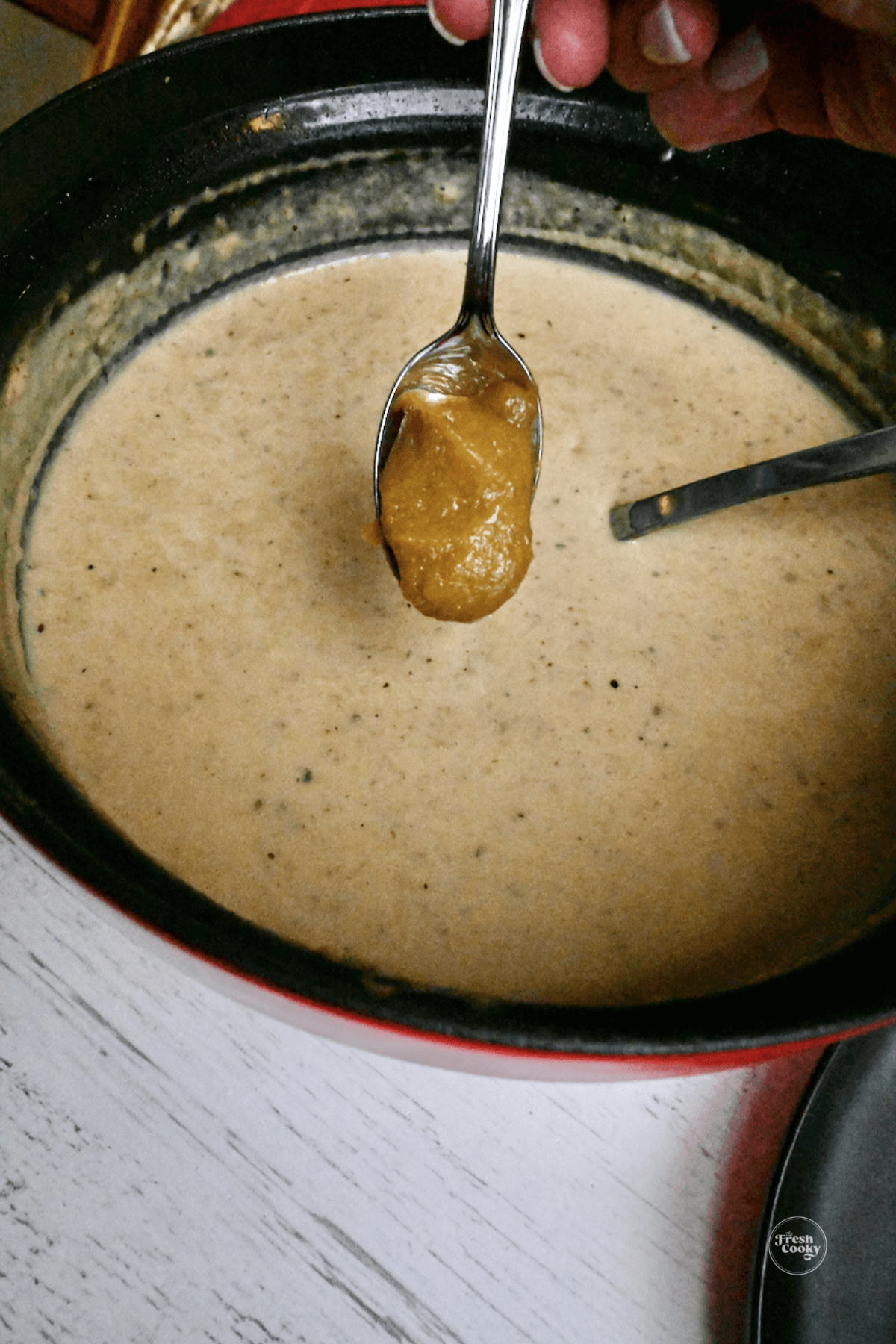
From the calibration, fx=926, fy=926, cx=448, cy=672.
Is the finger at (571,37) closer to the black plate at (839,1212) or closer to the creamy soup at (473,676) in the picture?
the creamy soup at (473,676)

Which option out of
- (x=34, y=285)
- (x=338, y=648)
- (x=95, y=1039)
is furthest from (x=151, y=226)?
(x=95, y=1039)

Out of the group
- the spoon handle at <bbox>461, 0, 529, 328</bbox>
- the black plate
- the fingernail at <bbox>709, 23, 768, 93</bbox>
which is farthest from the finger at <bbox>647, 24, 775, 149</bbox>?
the black plate

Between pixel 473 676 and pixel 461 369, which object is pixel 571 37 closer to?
pixel 461 369

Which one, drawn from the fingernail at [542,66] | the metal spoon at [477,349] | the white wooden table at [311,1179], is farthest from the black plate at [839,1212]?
the fingernail at [542,66]

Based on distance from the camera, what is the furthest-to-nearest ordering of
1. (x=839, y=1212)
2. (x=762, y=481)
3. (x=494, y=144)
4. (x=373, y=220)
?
(x=373, y=220)
(x=762, y=481)
(x=494, y=144)
(x=839, y=1212)

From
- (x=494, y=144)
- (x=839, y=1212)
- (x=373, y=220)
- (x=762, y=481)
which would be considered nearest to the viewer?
(x=839, y=1212)

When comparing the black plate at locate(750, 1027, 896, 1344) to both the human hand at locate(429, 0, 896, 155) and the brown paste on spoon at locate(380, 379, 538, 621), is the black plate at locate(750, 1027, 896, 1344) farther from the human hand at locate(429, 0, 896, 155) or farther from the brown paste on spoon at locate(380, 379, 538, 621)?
the human hand at locate(429, 0, 896, 155)

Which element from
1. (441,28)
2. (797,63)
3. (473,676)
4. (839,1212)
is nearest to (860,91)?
(797,63)
